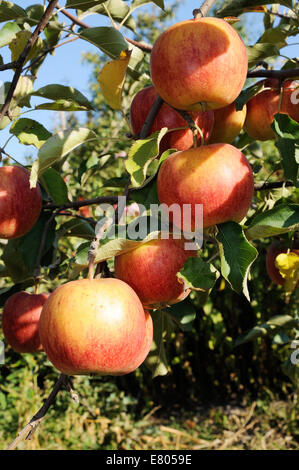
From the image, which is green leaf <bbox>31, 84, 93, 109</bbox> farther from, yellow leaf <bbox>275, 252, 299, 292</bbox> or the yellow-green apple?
yellow leaf <bbox>275, 252, 299, 292</bbox>

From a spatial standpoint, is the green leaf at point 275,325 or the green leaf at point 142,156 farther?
the green leaf at point 275,325

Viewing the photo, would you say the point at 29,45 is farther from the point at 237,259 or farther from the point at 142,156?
the point at 237,259

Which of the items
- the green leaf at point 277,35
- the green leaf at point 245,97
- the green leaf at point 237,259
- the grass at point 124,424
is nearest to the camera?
the green leaf at point 237,259

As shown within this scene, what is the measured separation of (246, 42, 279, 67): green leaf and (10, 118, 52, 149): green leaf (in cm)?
47

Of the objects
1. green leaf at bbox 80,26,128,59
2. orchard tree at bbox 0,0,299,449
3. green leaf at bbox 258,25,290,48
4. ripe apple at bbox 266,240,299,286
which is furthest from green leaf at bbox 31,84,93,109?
ripe apple at bbox 266,240,299,286

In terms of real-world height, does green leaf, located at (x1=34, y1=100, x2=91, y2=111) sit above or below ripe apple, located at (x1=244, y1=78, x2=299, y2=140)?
above

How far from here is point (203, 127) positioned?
0.83m

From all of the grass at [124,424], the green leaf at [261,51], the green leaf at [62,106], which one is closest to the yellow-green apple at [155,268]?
the green leaf at [62,106]

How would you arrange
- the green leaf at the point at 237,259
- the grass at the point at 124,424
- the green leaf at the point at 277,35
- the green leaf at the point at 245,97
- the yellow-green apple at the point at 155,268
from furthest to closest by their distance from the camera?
1. the grass at the point at 124,424
2. the green leaf at the point at 277,35
3. the green leaf at the point at 245,97
4. the yellow-green apple at the point at 155,268
5. the green leaf at the point at 237,259

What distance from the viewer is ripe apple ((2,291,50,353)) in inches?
49.7

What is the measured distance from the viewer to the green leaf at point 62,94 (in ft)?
3.49

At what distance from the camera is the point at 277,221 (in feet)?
2.33

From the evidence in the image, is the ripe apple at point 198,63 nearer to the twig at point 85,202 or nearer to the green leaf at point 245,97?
the green leaf at point 245,97

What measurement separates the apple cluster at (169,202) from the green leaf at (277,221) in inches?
1.3
